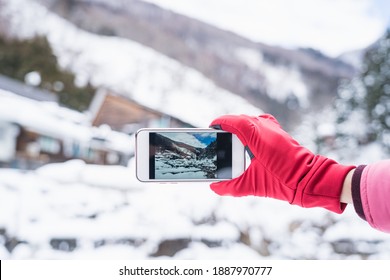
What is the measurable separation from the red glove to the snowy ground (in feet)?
0.43

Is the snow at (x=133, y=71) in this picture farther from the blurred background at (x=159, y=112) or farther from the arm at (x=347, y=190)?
the arm at (x=347, y=190)

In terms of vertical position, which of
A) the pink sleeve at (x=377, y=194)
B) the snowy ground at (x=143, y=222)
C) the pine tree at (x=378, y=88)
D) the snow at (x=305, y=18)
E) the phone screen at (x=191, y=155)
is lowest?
the snowy ground at (x=143, y=222)

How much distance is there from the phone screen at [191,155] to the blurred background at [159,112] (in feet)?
0.30

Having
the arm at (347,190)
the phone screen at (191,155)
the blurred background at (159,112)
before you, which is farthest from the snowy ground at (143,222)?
the arm at (347,190)

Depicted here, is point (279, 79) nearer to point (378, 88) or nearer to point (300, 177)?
point (378, 88)

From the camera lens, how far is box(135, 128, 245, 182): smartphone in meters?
0.65

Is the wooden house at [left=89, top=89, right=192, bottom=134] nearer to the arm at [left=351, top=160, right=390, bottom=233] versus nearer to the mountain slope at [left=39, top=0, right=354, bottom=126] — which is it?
the mountain slope at [left=39, top=0, right=354, bottom=126]

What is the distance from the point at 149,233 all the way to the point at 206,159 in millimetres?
188

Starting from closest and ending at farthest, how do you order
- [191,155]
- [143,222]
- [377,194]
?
1. [377,194]
2. [191,155]
3. [143,222]

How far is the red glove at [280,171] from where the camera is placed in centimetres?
54

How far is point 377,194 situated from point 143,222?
40 cm

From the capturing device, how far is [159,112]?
0.77 m

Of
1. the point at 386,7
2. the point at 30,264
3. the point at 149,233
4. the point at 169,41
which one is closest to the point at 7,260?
the point at 30,264

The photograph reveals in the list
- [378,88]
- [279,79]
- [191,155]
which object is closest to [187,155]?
[191,155]
